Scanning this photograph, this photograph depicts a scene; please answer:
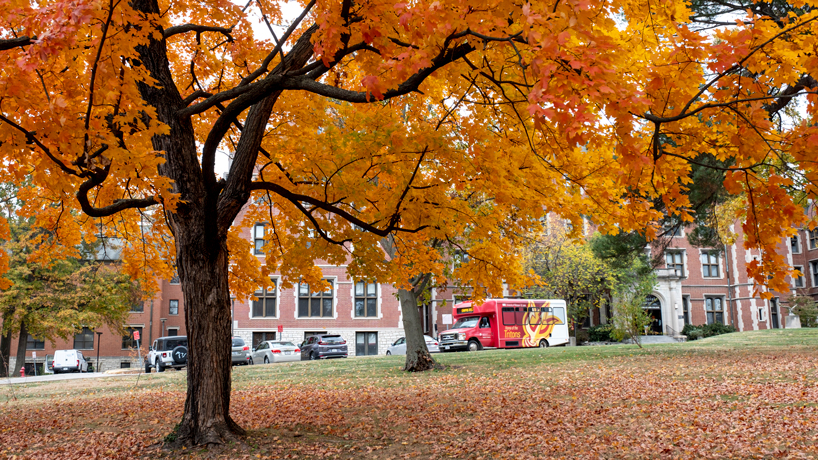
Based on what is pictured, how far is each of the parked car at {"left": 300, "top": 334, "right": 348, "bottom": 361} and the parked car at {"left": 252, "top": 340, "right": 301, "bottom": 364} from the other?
643 millimetres

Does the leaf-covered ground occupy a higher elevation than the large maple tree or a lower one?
lower

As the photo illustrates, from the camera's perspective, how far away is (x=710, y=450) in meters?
5.51

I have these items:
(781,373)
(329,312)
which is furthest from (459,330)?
(781,373)

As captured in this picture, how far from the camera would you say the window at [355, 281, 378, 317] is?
136 feet

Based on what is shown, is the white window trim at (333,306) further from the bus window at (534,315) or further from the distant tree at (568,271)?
the bus window at (534,315)

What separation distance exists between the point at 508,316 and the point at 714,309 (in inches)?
1000

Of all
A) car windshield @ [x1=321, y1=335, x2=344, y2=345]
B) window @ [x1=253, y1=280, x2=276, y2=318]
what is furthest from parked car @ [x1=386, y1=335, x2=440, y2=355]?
window @ [x1=253, y1=280, x2=276, y2=318]

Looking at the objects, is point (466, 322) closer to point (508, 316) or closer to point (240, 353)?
point (508, 316)

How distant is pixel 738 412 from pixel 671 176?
3.33 m

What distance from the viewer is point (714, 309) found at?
1865 inches

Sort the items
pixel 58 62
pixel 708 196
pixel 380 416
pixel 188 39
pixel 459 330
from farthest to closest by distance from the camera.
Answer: pixel 459 330 → pixel 708 196 → pixel 188 39 → pixel 380 416 → pixel 58 62

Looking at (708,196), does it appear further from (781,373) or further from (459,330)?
(459,330)

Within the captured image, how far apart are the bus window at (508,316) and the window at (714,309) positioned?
2417 cm

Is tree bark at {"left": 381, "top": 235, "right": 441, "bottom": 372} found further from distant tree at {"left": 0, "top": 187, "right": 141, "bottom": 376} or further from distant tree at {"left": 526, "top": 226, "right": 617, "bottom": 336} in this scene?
distant tree at {"left": 526, "top": 226, "right": 617, "bottom": 336}
